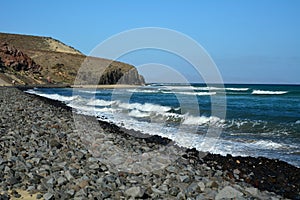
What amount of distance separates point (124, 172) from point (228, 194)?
1.86 meters

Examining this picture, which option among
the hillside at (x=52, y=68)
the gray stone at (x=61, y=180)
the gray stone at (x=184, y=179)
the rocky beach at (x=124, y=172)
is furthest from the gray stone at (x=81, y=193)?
the hillside at (x=52, y=68)

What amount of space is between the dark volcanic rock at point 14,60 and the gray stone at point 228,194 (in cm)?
6664

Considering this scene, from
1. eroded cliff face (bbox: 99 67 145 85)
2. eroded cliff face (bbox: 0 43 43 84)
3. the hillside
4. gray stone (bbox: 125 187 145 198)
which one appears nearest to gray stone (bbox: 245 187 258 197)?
gray stone (bbox: 125 187 145 198)

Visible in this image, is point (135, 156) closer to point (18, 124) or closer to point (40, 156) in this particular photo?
point (40, 156)

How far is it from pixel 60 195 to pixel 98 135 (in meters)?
5.23

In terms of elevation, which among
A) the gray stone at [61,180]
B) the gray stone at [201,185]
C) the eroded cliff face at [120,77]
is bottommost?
the gray stone at [201,185]

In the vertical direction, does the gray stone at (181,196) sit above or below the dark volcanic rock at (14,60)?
below

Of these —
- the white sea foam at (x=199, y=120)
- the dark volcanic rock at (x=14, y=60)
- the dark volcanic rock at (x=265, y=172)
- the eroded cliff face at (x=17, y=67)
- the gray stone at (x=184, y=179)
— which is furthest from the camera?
the dark volcanic rock at (x=14, y=60)

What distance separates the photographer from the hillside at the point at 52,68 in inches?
2682

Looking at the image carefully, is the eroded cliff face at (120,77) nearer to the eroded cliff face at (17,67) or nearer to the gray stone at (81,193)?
the eroded cliff face at (17,67)

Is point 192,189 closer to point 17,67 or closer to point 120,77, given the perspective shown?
point 17,67

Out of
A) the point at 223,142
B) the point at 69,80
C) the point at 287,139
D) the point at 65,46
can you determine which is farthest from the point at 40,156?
the point at 65,46

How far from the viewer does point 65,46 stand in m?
136

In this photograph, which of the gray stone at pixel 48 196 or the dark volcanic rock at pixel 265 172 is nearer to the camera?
the gray stone at pixel 48 196
